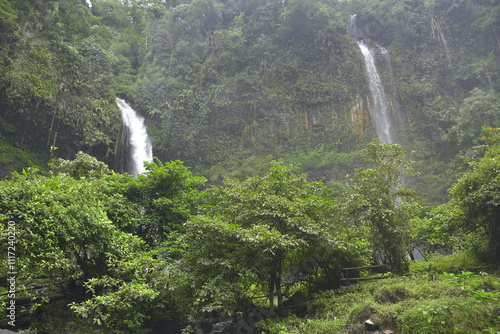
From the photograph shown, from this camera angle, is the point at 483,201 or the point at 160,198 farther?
the point at 160,198

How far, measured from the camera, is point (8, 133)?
57.5 feet

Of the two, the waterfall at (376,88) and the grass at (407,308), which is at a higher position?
the waterfall at (376,88)

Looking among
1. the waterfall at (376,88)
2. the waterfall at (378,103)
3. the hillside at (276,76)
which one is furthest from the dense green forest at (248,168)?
the waterfall at (378,103)

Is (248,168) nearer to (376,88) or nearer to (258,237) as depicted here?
(376,88)

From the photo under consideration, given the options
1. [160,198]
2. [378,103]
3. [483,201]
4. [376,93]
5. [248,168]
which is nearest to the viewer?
[483,201]

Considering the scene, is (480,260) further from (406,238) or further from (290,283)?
(290,283)

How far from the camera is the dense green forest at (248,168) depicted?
20.4 feet

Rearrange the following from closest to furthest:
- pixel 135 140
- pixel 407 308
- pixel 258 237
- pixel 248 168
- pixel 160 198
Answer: pixel 407 308 < pixel 258 237 < pixel 160 198 < pixel 135 140 < pixel 248 168

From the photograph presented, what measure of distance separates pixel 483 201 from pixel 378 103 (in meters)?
22.8

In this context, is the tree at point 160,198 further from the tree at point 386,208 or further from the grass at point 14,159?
the grass at point 14,159

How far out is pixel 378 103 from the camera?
2825 cm

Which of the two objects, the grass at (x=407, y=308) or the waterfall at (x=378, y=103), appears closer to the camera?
the grass at (x=407, y=308)

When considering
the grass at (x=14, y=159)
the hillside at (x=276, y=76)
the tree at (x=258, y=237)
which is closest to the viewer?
the tree at (x=258, y=237)

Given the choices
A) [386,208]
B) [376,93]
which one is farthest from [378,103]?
[386,208]
